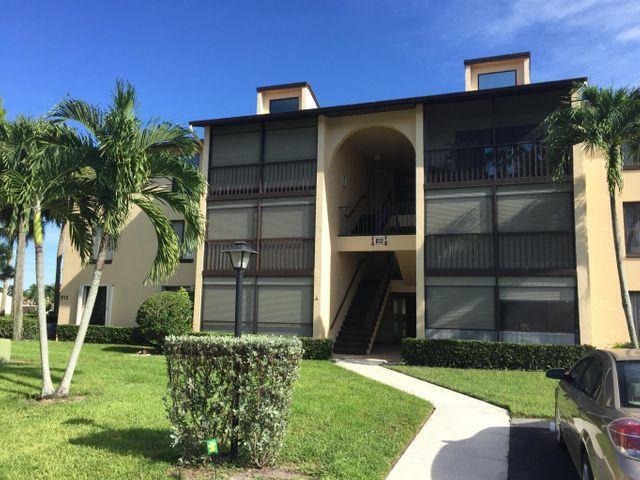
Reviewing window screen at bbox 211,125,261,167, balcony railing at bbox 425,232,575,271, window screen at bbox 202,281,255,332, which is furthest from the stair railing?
window screen at bbox 211,125,261,167

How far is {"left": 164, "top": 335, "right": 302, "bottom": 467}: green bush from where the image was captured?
5.29 metres

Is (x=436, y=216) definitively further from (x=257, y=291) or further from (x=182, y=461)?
(x=182, y=461)

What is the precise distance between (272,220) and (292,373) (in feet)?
42.4

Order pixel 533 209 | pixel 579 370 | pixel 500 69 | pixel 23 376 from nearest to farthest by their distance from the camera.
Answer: pixel 579 370
pixel 23 376
pixel 533 209
pixel 500 69

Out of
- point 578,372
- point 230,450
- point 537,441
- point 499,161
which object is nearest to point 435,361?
point 499,161

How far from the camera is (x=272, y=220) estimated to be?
18.2 m

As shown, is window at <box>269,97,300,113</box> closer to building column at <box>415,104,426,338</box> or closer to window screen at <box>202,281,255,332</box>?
building column at <box>415,104,426,338</box>

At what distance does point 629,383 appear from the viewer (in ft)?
14.7

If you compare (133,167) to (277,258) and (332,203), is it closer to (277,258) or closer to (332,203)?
(277,258)

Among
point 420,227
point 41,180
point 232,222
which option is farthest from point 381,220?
point 41,180

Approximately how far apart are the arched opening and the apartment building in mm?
117

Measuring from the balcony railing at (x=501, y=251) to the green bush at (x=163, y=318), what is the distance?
8.23 meters

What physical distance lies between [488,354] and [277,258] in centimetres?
756

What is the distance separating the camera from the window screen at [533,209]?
49.3 feet
